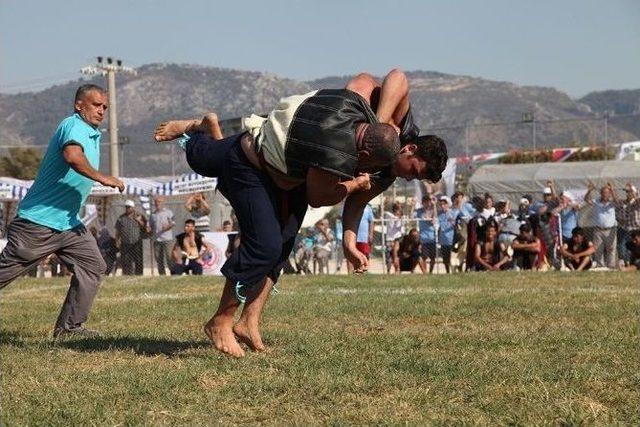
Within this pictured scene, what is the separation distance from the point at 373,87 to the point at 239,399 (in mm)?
2383

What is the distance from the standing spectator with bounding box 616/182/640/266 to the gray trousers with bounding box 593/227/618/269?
123 millimetres

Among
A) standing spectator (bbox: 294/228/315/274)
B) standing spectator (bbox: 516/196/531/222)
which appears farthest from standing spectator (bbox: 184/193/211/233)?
standing spectator (bbox: 516/196/531/222)

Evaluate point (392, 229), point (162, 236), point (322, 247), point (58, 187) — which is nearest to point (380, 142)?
point (58, 187)

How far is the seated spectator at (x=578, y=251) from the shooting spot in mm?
18469

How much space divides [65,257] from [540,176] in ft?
83.2

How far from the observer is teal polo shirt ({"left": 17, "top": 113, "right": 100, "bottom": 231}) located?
7387mm

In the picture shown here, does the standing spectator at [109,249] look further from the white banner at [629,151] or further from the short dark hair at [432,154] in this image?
the white banner at [629,151]

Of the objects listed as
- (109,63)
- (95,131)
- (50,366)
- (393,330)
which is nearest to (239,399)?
(50,366)

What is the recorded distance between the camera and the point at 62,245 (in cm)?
755

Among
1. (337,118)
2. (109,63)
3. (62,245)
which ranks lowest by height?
(62,245)

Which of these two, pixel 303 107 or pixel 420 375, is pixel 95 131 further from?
pixel 420 375

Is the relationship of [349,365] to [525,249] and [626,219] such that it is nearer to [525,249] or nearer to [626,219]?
[525,249]

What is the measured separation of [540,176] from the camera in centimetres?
3159

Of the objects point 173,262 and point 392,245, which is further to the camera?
point 392,245
